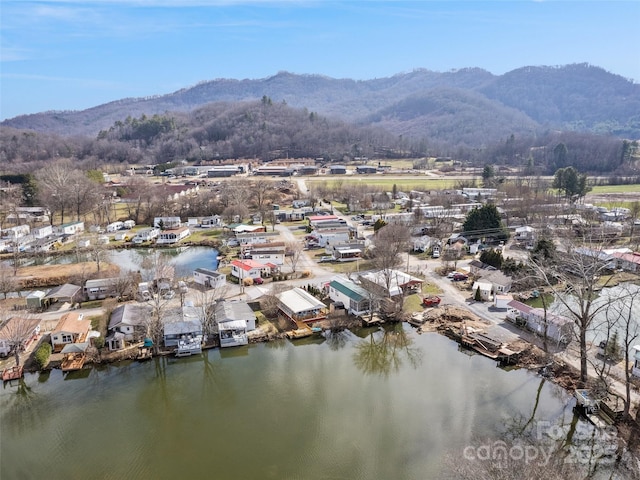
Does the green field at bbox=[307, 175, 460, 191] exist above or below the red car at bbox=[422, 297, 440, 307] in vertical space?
above

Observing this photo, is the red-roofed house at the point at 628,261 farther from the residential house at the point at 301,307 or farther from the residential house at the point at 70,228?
the residential house at the point at 70,228

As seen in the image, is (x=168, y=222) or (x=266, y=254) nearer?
(x=266, y=254)

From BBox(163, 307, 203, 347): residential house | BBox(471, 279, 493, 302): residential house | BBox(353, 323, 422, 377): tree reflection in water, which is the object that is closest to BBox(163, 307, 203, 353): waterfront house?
BBox(163, 307, 203, 347): residential house

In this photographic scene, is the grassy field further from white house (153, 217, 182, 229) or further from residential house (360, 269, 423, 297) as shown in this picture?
white house (153, 217, 182, 229)

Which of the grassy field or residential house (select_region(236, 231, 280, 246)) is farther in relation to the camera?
the grassy field

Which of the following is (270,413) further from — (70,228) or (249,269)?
(70,228)

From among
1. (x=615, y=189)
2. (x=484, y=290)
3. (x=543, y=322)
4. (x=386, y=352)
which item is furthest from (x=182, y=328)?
(x=615, y=189)
